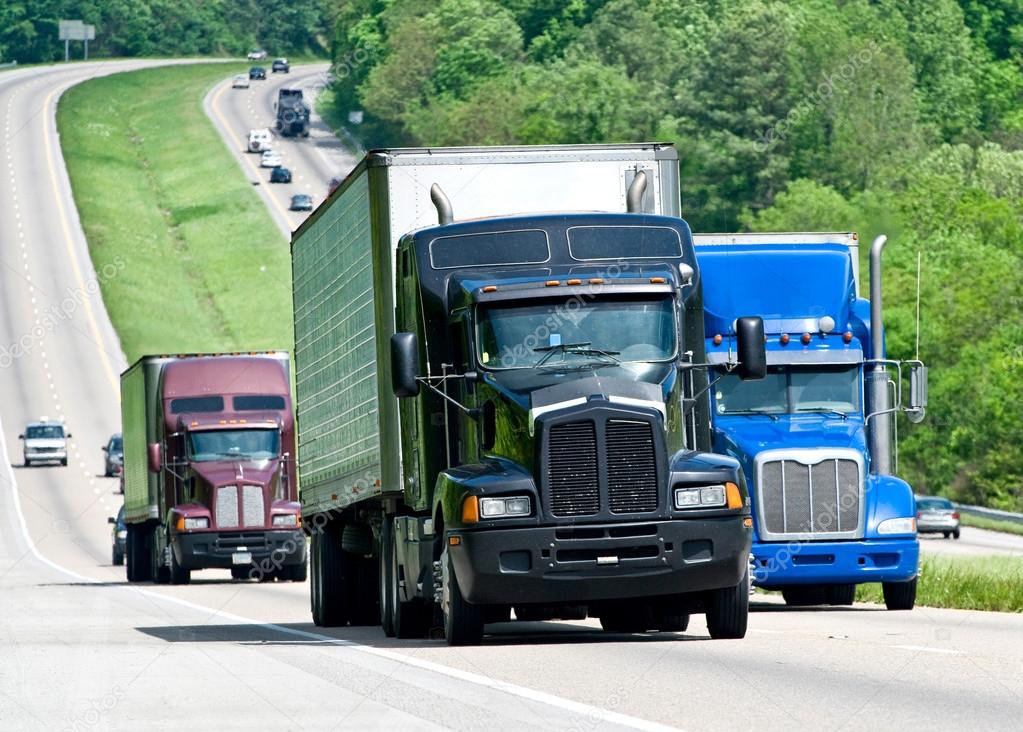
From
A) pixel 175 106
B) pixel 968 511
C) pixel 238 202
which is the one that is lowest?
pixel 968 511

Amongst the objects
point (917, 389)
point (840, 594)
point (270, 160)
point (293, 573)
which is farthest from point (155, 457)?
point (270, 160)

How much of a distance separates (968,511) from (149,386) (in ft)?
123

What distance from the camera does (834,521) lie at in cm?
2434

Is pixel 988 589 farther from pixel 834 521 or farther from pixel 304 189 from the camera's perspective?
pixel 304 189

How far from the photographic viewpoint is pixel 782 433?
2483cm

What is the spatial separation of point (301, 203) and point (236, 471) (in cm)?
9066

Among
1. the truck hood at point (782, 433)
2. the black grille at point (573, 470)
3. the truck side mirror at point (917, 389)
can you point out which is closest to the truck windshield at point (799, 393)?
the truck hood at point (782, 433)

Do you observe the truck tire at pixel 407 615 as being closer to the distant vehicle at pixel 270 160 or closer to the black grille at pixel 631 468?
the black grille at pixel 631 468

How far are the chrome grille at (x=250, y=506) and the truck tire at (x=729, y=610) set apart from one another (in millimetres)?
22069

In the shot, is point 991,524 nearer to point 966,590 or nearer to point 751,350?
point 966,590

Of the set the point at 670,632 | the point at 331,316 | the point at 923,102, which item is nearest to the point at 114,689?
the point at 670,632

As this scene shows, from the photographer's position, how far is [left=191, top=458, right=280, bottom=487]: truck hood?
3975cm

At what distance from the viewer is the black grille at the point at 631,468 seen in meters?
17.5

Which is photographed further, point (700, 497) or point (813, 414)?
point (813, 414)
